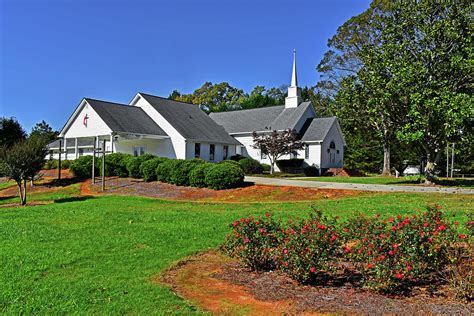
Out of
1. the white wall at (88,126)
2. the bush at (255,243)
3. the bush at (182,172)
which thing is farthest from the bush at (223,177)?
the bush at (255,243)

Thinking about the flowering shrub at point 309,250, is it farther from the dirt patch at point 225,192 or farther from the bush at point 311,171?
the bush at point 311,171

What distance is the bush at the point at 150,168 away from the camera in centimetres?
2419

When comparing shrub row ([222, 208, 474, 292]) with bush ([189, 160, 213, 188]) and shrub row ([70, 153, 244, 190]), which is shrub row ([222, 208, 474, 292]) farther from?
bush ([189, 160, 213, 188])

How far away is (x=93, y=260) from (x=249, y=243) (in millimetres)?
2869

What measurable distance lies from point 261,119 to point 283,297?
35869 mm

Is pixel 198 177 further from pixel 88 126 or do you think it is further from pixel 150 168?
pixel 88 126

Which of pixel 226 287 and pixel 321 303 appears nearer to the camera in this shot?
pixel 321 303

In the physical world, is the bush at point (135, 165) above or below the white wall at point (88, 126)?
below

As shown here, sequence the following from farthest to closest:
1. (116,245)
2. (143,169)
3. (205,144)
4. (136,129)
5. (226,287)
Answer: (205,144) < (136,129) < (143,169) < (116,245) < (226,287)

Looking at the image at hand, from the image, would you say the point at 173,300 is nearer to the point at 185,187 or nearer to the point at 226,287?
the point at 226,287

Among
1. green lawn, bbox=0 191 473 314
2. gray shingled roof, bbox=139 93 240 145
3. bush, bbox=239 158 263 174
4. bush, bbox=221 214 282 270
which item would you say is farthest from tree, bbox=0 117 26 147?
bush, bbox=221 214 282 270

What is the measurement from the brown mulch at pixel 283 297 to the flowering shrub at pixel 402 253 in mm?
251

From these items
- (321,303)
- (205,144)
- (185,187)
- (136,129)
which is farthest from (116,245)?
(205,144)

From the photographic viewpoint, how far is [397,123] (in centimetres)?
2228
